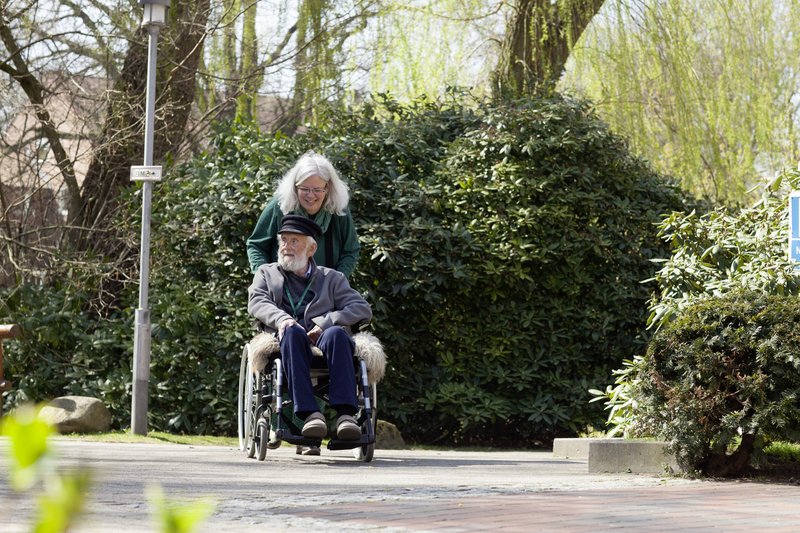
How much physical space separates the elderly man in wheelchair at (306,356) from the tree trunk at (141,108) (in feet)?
15.3

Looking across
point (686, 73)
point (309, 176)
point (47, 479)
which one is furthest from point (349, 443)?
point (686, 73)

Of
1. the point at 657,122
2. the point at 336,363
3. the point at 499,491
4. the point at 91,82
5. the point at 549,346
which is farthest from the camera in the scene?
the point at 657,122

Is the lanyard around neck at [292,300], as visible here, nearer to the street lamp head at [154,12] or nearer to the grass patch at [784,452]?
the grass patch at [784,452]

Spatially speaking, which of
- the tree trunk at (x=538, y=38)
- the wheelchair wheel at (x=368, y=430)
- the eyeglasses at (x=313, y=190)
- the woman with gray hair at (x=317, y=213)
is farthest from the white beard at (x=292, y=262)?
the tree trunk at (x=538, y=38)

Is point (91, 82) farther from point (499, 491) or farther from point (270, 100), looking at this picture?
point (499, 491)

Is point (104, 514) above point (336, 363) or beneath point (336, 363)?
beneath

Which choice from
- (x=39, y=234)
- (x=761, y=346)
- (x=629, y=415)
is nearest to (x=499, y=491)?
(x=761, y=346)

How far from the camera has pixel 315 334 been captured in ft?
20.5

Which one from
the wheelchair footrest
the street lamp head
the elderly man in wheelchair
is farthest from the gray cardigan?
the street lamp head

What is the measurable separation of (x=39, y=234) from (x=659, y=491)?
315 inches

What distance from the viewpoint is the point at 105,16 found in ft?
37.0

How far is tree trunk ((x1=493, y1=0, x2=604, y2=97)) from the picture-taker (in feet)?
35.9

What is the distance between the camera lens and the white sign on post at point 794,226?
6.40 meters

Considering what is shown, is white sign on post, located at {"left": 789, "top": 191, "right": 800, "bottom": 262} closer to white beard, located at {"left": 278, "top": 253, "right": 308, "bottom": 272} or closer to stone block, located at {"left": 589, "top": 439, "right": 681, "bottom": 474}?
stone block, located at {"left": 589, "top": 439, "right": 681, "bottom": 474}
